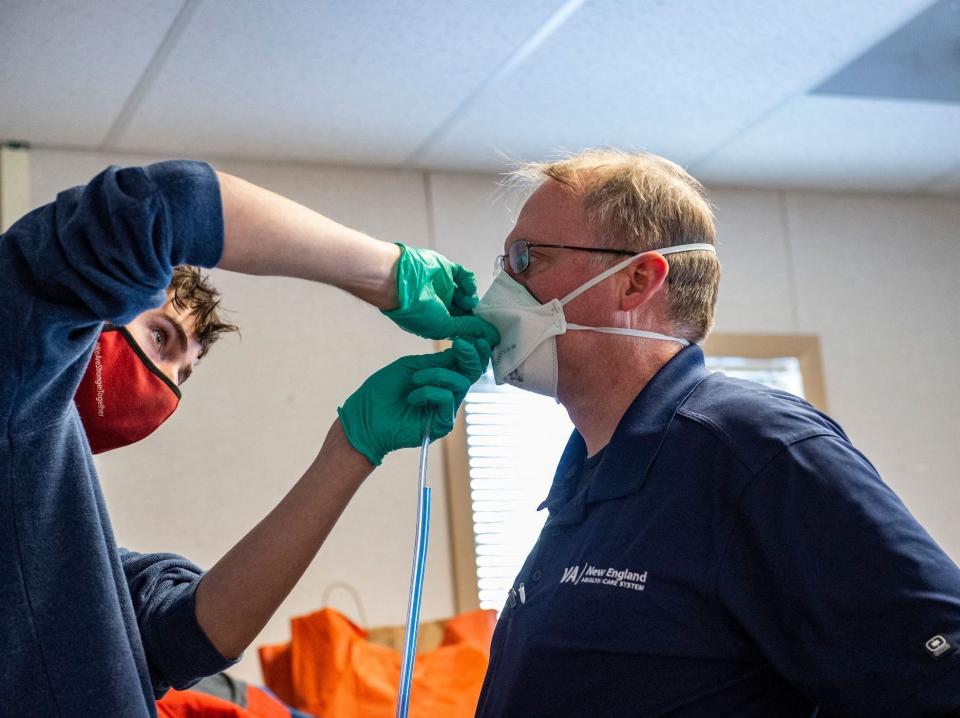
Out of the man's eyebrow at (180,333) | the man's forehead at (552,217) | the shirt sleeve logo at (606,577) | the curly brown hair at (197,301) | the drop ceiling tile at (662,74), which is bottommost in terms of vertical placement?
the shirt sleeve logo at (606,577)

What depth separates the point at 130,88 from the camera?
11.1ft

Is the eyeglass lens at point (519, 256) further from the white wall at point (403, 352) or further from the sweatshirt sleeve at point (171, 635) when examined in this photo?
the white wall at point (403, 352)

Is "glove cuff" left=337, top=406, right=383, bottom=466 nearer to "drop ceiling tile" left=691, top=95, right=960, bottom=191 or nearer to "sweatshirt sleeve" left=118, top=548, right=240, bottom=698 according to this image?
"sweatshirt sleeve" left=118, top=548, right=240, bottom=698

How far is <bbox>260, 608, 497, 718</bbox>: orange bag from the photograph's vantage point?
10.3ft

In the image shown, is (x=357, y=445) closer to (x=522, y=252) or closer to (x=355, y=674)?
(x=522, y=252)

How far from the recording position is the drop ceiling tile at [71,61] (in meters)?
2.92

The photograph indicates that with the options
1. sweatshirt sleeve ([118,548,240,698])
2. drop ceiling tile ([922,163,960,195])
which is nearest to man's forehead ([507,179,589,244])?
sweatshirt sleeve ([118,548,240,698])

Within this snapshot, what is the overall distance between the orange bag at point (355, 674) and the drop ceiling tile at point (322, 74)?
155 cm

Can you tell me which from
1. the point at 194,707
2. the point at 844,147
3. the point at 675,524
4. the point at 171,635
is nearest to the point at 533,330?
the point at 675,524

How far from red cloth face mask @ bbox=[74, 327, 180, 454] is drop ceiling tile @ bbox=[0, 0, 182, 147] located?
1653 millimetres

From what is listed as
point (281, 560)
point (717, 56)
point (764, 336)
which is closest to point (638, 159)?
point (281, 560)

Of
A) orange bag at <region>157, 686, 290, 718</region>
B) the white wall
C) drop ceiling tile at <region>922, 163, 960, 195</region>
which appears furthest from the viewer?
drop ceiling tile at <region>922, 163, 960, 195</region>

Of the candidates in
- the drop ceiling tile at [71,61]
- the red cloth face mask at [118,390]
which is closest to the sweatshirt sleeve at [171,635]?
the red cloth face mask at [118,390]

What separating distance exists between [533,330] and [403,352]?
227 centimetres
